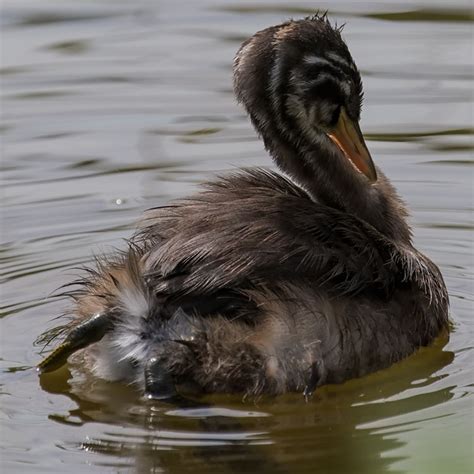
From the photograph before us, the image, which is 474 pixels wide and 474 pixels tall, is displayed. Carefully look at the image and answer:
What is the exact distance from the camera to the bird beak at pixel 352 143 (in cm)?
897

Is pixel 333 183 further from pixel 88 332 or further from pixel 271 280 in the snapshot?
pixel 88 332

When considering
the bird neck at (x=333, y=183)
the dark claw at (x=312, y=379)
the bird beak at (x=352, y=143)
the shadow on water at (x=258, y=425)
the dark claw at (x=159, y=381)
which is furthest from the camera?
the bird beak at (x=352, y=143)

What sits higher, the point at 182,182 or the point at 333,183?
the point at 182,182

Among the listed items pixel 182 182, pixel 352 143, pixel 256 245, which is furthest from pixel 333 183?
pixel 182 182

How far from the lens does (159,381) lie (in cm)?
747

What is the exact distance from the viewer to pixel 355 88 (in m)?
8.83

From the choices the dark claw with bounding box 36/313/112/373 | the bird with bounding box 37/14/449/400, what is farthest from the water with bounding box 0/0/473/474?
the dark claw with bounding box 36/313/112/373

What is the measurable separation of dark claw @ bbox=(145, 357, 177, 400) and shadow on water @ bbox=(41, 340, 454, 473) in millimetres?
87

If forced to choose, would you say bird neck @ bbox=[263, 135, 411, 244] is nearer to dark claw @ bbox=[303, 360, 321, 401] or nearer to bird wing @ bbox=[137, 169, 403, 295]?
bird wing @ bbox=[137, 169, 403, 295]

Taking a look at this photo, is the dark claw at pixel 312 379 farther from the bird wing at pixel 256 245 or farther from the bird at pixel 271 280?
the bird wing at pixel 256 245

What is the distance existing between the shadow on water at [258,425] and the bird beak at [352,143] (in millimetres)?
1333

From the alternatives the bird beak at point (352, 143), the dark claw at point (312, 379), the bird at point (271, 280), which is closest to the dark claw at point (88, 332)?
the bird at point (271, 280)

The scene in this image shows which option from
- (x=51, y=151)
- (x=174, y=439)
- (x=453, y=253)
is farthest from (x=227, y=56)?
(x=174, y=439)

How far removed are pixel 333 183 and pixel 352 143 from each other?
0.28m
